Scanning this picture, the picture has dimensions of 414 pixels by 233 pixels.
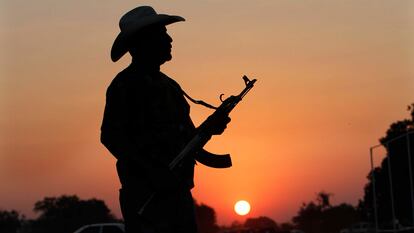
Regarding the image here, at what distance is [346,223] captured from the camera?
171625 millimetres

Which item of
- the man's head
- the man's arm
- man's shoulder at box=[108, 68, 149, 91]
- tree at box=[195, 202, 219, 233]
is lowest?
the man's arm

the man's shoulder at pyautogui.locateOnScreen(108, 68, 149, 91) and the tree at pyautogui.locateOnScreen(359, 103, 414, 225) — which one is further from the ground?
the tree at pyautogui.locateOnScreen(359, 103, 414, 225)

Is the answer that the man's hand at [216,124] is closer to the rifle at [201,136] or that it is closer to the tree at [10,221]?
the rifle at [201,136]

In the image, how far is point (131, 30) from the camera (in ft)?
19.1

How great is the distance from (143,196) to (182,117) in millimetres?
632

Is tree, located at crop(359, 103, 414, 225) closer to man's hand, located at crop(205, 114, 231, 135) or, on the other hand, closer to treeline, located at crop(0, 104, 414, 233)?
treeline, located at crop(0, 104, 414, 233)

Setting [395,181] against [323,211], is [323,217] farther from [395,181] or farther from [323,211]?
[395,181]

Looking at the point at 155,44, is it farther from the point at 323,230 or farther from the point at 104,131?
the point at 323,230

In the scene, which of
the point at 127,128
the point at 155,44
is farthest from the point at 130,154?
the point at 155,44

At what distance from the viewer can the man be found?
218 inches

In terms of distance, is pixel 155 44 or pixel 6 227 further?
pixel 6 227

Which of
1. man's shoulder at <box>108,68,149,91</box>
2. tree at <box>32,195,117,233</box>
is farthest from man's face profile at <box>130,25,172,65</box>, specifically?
tree at <box>32,195,117,233</box>

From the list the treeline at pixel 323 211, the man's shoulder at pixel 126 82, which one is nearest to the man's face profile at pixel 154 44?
the man's shoulder at pixel 126 82

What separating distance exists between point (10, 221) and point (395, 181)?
74385mm
